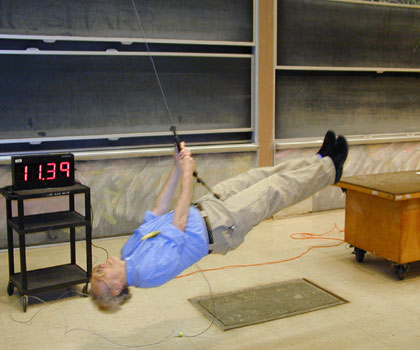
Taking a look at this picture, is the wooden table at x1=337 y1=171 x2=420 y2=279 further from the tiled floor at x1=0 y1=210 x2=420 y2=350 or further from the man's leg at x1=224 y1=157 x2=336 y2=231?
the man's leg at x1=224 y1=157 x2=336 y2=231

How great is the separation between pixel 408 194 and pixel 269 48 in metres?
2.48

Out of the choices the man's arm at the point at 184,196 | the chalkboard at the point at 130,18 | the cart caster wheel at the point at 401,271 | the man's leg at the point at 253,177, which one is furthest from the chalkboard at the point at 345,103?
the man's arm at the point at 184,196

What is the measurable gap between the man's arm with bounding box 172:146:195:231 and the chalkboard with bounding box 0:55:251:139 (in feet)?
7.71

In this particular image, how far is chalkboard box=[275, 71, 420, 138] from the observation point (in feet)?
19.1

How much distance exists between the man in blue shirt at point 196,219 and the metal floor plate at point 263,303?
2.13 ft

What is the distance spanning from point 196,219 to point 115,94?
2.54 metres

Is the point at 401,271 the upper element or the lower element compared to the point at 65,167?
lower

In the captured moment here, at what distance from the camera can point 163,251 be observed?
2.65 metres

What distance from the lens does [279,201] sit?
3.09 m

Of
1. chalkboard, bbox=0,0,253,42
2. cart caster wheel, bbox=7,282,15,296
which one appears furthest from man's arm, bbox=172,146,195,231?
chalkboard, bbox=0,0,253,42

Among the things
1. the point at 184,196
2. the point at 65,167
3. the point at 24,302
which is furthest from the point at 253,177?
the point at 24,302

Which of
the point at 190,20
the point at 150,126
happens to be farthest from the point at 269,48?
the point at 150,126

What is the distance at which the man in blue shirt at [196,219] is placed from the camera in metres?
2.62

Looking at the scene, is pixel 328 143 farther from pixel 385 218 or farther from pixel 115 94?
pixel 115 94
